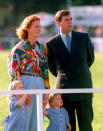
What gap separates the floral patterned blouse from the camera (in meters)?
5.95

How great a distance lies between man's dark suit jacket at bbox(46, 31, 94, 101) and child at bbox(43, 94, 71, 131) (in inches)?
14.2

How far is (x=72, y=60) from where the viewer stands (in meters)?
6.30

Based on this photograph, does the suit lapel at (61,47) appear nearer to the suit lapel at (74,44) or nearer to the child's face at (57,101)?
the suit lapel at (74,44)

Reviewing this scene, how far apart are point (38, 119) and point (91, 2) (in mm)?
62724

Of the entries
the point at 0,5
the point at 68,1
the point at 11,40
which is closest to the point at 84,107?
the point at 11,40

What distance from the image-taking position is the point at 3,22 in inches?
2753

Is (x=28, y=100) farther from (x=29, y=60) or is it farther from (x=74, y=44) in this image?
(x=74, y=44)

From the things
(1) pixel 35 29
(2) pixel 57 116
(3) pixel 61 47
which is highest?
(1) pixel 35 29

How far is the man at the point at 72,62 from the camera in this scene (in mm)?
6289

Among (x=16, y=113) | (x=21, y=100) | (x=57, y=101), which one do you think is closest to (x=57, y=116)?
(x=57, y=101)

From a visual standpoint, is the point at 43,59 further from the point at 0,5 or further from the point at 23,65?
the point at 0,5

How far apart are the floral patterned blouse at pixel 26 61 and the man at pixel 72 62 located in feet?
1.08

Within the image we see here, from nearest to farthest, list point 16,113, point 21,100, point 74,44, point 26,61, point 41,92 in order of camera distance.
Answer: point 41,92 → point 21,100 → point 16,113 → point 26,61 → point 74,44

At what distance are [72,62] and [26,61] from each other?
24.2 inches
